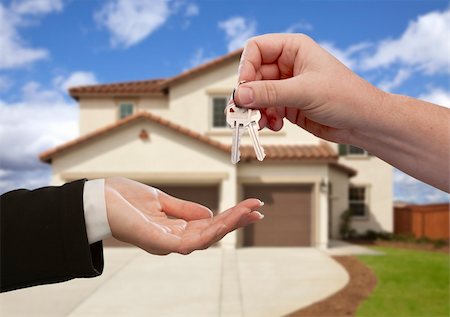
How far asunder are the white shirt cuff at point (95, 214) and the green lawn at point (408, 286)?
267 inches

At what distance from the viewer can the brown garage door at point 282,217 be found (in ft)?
54.1

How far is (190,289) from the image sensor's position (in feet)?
32.2

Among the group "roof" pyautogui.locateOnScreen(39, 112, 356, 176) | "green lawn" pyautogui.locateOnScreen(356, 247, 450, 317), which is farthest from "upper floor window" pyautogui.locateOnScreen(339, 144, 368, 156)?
"green lawn" pyautogui.locateOnScreen(356, 247, 450, 317)

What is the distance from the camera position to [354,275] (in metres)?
Answer: 11.6

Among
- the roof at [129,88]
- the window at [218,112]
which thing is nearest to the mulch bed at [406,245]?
→ the window at [218,112]

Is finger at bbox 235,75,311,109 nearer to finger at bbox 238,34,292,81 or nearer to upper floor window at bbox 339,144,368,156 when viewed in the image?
finger at bbox 238,34,292,81

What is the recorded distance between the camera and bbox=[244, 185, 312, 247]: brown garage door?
1650 centimetres

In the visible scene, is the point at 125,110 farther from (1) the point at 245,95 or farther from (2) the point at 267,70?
(1) the point at 245,95

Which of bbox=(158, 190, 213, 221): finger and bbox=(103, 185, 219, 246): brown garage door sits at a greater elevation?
A: bbox=(158, 190, 213, 221): finger

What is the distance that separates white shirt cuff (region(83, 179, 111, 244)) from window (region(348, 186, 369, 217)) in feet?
65.3

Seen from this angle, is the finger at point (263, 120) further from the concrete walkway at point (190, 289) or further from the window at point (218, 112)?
the window at point (218, 112)

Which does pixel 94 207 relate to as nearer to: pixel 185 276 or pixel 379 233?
pixel 185 276

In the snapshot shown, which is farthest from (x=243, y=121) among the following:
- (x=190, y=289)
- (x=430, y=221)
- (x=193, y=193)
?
(x=430, y=221)

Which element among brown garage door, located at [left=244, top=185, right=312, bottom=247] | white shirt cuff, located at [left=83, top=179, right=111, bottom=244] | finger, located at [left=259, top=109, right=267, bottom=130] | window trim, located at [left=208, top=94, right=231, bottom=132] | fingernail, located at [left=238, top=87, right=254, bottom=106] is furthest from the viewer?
window trim, located at [left=208, top=94, right=231, bottom=132]
